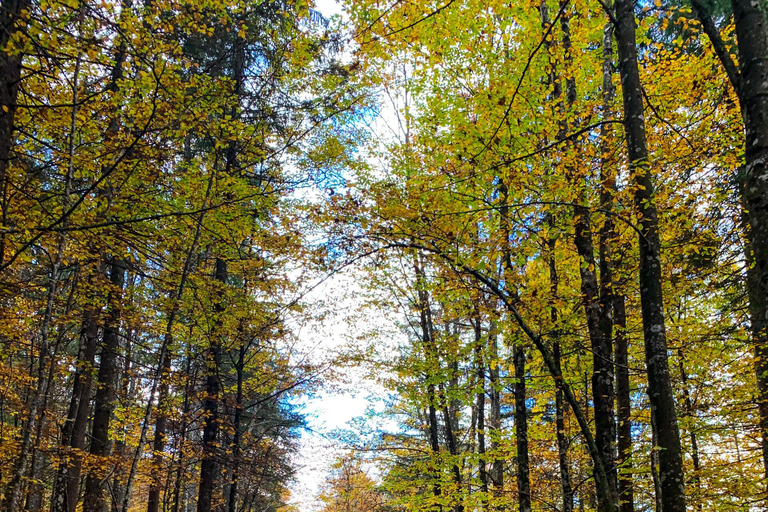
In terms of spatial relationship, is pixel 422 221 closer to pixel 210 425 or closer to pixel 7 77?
pixel 7 77

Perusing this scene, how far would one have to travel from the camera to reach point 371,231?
6164mm

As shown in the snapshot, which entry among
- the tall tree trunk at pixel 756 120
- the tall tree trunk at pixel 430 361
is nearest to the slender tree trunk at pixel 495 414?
the tall tree trunk at pixel 430 361

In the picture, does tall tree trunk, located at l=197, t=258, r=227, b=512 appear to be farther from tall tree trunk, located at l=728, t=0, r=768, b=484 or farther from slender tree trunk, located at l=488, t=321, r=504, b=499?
tall tree trunk, located at l=728, t=0, r=768, b=484

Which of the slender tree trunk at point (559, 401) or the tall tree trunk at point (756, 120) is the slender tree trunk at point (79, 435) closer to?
the slender tree trunk at point (559, 401)

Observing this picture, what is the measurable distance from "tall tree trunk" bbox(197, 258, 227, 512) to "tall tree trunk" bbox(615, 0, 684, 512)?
7.28 metres

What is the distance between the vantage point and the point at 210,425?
9.45 meters

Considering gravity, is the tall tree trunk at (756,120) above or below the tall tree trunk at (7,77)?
below

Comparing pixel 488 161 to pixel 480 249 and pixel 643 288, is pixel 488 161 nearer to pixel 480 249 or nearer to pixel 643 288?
pixel 480 249

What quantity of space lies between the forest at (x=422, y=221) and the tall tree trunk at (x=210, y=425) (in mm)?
58

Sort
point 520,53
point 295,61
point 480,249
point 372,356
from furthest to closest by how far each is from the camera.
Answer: point 372,356 < point 520,53 < point 295,61 < point 480,249

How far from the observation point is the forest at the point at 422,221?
4516 mm

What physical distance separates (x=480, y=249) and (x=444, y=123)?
316cm

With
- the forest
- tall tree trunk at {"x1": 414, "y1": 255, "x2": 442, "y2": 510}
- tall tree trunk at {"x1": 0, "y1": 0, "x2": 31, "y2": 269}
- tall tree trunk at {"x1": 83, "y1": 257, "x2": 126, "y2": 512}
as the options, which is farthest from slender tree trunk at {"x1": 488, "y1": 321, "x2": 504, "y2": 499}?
tall tree trunk at {"x1": 0, "y1": 0, "x2": 31, "y2": 269}

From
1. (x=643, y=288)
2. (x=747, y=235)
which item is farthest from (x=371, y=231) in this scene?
(x=747, y=235)
